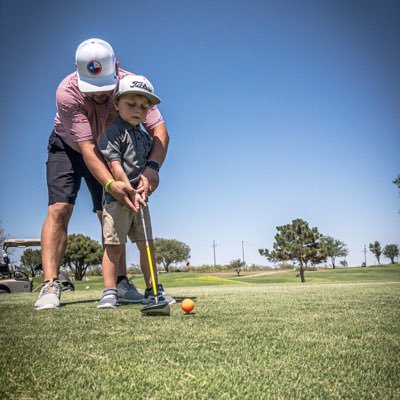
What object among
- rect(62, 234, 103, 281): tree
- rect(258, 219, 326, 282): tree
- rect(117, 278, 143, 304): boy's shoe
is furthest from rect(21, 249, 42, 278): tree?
rect(117, 278, 143, 304): boy's shoe

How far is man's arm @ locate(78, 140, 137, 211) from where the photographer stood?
3906mm

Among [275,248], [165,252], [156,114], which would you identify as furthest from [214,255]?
[156,114]

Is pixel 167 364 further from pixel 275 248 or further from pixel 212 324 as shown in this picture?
pixel 275 248

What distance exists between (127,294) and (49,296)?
0.98m

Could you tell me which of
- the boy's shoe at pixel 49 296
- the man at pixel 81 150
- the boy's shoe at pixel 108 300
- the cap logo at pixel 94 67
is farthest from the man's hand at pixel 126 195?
the cap logo at pixel 94 67

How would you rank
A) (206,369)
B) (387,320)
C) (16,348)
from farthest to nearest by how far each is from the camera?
(387,320), (16,348), (206,369)

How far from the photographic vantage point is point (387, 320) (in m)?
2.78

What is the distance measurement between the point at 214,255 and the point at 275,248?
1661 inches

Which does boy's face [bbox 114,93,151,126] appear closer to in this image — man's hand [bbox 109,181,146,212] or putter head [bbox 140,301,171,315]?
man's hand [bbox 109,181,146,212]

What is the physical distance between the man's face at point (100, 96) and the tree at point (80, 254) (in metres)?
59.5

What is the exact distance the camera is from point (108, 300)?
3.81 metres

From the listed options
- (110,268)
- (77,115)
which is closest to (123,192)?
(110,268)

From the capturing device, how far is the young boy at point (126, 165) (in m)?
4.07

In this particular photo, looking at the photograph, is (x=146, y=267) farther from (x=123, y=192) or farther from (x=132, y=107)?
(x=132, y=107)
